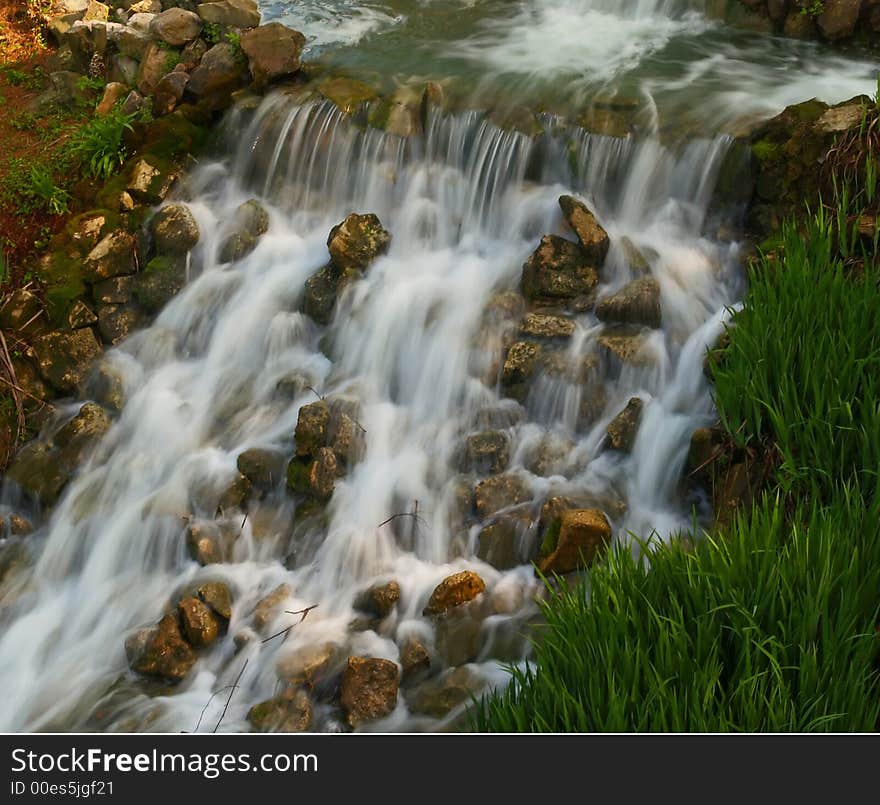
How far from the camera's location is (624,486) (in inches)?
190

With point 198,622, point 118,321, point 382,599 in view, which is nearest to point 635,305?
point 382,599

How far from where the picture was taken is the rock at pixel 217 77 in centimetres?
707

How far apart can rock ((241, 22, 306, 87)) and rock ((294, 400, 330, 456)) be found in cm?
301

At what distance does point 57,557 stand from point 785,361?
3765 millimetres

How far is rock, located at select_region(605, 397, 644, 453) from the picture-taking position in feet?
16.2

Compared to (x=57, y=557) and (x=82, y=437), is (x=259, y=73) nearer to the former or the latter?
(x=82, y=437)

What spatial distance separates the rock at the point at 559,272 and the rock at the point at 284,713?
257cm

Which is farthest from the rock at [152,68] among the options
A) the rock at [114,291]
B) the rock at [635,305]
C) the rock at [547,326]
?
the rock at [635,305]

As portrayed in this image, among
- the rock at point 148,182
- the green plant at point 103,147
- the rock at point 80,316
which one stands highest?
the green plant at point 103,147

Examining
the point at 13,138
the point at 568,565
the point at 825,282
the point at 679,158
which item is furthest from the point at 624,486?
the point at 13,138

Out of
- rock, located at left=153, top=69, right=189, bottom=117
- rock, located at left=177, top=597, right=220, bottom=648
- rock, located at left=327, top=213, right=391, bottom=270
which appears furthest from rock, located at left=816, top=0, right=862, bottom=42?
rock, located at left=177, top=597, right=220, bottom=648

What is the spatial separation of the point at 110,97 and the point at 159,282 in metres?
2.01

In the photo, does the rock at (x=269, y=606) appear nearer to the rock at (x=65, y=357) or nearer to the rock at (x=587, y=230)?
the rock at (x=65, y=357)

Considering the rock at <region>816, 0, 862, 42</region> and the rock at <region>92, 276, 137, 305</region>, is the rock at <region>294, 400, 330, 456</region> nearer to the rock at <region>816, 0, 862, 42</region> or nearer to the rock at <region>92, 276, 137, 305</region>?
the rock at <region>92, 276, 137, 305</region>
